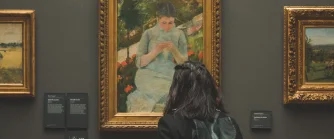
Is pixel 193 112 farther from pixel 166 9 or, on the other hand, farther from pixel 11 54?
pixel 11 54

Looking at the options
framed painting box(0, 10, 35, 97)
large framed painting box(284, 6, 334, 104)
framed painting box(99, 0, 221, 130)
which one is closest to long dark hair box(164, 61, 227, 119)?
framed painting box(99, 0, 221, 130)

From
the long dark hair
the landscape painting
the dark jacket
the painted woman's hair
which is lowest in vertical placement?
the dark jacket

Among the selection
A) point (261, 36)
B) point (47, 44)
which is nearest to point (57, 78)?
point (47, 44)

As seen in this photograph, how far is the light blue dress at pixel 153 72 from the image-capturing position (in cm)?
378

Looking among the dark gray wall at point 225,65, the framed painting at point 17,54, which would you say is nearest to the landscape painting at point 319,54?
the dark gray wall at point 225,65

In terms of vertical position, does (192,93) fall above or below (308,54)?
below

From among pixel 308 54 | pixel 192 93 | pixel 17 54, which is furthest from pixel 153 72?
pixel 192 93

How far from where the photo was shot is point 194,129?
2547 mm

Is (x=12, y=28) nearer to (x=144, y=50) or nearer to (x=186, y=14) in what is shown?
(x=144, y=50)

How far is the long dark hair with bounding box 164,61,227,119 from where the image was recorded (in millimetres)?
2586

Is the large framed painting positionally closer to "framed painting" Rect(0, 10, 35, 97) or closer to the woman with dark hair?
the woman with dark hair

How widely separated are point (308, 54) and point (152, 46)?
1.10 metres

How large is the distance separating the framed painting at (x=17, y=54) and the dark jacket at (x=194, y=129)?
155cm

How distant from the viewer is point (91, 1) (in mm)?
3828
